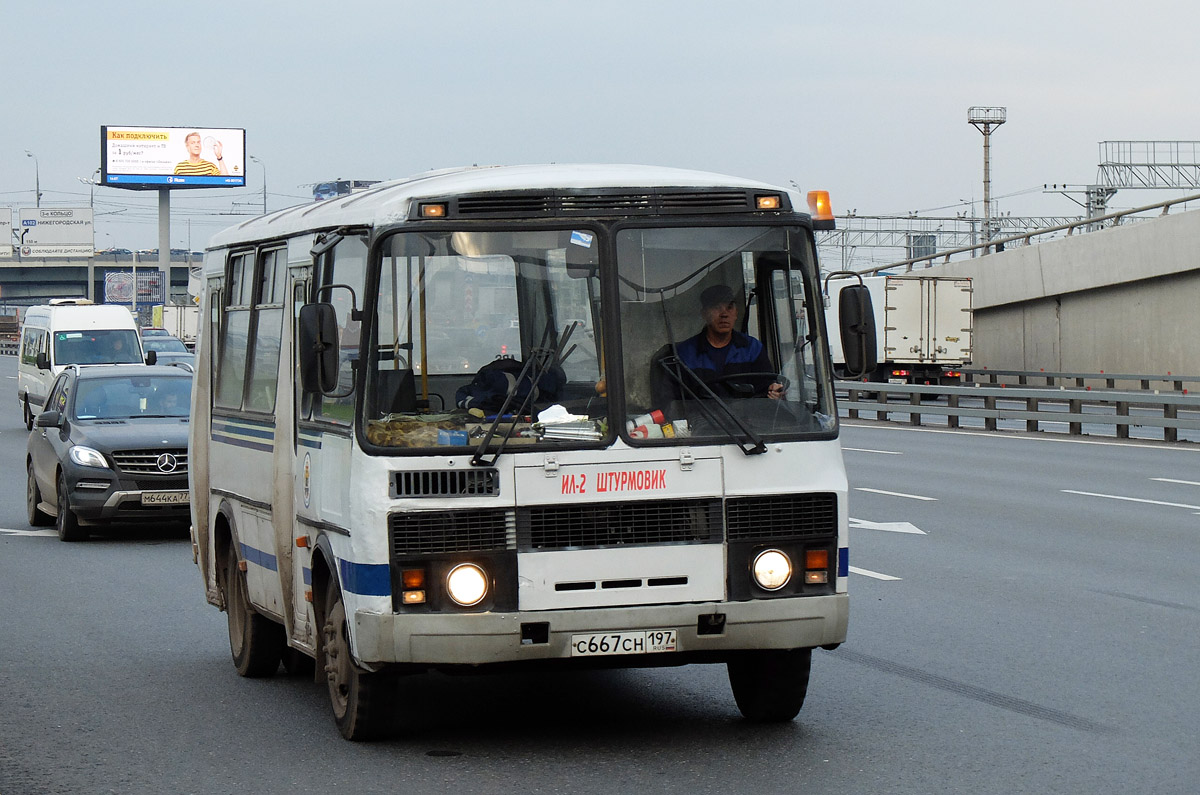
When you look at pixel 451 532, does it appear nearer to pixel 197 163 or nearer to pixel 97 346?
pixel 97 346

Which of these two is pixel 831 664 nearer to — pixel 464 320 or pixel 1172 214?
pixel 464 320

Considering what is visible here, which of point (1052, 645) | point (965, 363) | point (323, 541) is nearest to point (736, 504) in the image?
point (323, 541)

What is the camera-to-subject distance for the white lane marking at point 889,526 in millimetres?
15766

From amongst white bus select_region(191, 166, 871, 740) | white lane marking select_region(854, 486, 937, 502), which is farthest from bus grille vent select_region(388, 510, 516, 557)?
white lane marking select_region(854, 486, 937, 502)

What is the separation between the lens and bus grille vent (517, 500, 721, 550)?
21.8 feet

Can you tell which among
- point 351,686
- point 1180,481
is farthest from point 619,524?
point 1180,481

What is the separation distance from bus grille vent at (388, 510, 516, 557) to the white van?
2816 centimetres

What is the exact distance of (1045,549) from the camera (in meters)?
14.2

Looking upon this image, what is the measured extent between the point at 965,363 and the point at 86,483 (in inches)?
1421

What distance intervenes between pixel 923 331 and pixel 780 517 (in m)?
41.9

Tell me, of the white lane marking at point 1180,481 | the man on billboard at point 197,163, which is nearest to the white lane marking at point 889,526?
the white lane marking at point 1180,481

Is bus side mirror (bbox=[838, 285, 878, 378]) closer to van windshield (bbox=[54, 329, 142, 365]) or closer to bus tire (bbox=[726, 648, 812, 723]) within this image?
bus tire (bbox=[726, 648, 812, 723])

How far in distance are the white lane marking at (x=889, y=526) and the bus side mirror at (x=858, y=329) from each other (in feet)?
27.9

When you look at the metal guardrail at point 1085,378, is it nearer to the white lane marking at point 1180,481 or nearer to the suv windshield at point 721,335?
the white lane marking at point 1180,481
